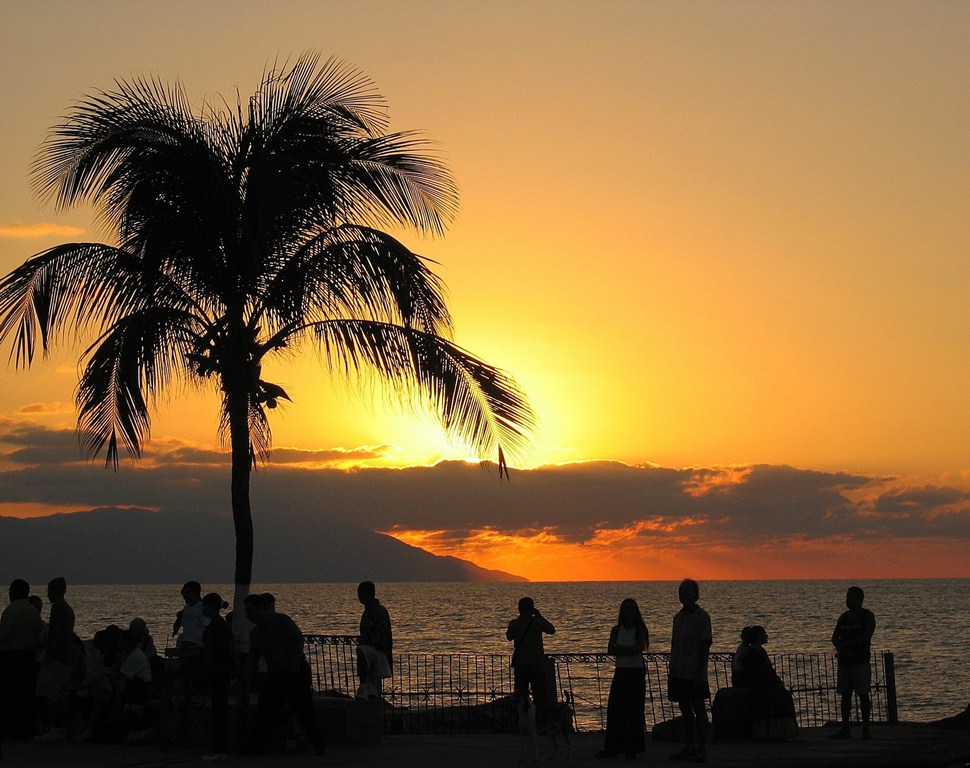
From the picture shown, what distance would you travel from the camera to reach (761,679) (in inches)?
642

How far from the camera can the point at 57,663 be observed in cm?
1553

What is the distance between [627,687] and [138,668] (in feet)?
19.6

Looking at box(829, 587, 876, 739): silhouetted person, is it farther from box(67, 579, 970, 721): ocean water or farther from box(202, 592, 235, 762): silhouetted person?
box(67, 579, 970, 721): ocean water

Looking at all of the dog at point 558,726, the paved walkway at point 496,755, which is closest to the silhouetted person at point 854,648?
the paved walkway at point 496,755

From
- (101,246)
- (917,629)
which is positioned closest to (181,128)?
(101,246)

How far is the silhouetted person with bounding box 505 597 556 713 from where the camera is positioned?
14.2 meters

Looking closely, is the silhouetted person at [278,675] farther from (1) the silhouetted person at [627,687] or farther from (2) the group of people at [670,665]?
(1) the silhouetted person at [627,687]

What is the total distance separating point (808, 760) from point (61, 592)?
8994mm

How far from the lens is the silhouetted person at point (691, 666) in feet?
44.5

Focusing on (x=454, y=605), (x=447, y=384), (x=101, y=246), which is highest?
(x=101, y=246)

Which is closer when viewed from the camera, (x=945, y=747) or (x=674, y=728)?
(x=945, y=747)

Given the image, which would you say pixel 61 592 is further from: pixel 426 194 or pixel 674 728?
pixel 674 728

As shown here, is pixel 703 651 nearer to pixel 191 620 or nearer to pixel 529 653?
pixel 529 653

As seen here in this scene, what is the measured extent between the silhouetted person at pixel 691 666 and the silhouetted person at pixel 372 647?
3785 millimetres
